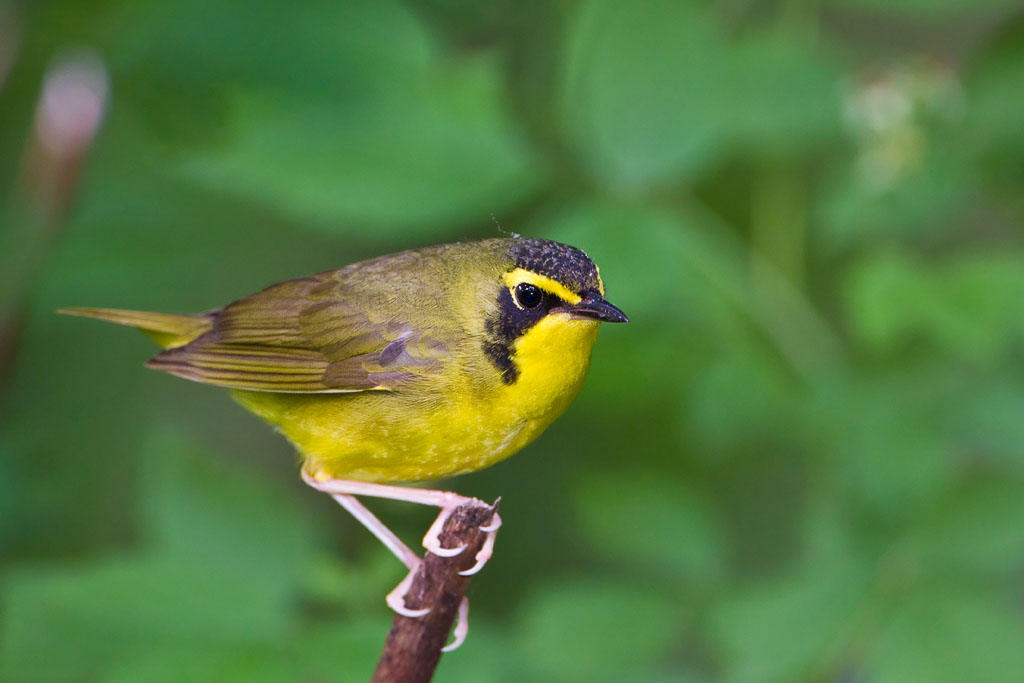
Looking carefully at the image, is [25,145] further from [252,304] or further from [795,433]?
[795,433]

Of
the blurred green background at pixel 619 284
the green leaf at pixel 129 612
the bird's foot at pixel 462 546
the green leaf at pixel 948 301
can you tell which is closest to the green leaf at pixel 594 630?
the blurred green background at pixel 619 284

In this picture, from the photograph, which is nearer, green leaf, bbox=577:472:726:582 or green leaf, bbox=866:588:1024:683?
green leaf, bbox=866:588:1024:683

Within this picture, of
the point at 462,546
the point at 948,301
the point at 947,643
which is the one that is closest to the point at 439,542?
the point at 462,546

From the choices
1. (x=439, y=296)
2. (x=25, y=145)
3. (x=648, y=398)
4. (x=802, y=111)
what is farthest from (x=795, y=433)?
(x=25, y=145)

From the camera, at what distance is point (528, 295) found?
234cm

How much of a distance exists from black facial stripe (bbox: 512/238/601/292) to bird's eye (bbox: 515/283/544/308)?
0.04 metres

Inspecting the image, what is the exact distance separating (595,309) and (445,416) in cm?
46

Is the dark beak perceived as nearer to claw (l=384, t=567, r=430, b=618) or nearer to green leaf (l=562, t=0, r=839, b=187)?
claw (l=384, t=567, r=430, b=618)

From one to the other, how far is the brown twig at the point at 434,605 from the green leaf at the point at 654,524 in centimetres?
201

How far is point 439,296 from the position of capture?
2598mm

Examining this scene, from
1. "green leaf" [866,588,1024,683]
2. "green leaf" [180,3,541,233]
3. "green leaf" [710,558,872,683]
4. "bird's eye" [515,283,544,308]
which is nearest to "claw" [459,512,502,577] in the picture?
"bird's eye" [515,283,544,308]

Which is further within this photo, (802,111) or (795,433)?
(802,111)

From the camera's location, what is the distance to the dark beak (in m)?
2.22

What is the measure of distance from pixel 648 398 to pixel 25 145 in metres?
3.02
